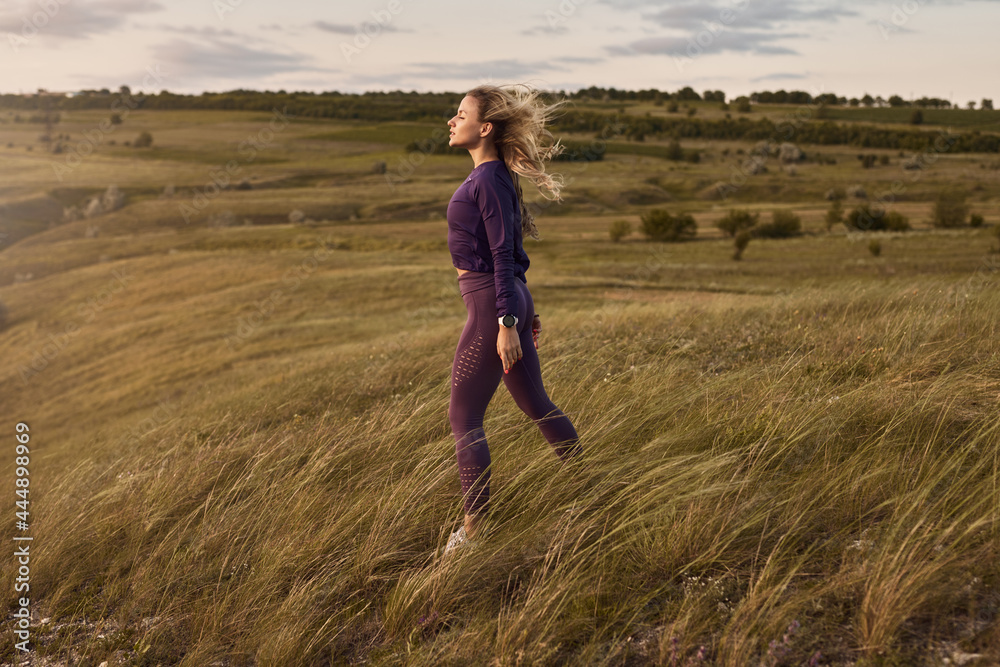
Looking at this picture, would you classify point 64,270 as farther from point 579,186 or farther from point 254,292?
point 579,186

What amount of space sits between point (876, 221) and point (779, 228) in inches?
280

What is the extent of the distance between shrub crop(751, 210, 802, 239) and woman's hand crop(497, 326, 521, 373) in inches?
1767

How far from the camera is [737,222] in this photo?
4356 centimetres

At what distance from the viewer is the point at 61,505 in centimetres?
483

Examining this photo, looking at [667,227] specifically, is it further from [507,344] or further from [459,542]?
[459,542]

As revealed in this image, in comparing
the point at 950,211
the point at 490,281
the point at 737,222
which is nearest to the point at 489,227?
the point at 490,281

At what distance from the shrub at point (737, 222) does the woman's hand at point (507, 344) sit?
4301cm

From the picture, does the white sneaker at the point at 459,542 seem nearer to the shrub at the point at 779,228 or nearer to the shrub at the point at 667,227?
the shrub at the point at 667,227

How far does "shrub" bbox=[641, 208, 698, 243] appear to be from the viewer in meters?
44.9

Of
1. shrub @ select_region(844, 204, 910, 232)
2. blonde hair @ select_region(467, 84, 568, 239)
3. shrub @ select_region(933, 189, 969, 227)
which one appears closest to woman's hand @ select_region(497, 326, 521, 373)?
blonde hair @ select_region(467, 84, 568, 239)

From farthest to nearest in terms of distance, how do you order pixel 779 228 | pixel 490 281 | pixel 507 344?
pixel 779 228
pixel 490 281
pixel 507 344

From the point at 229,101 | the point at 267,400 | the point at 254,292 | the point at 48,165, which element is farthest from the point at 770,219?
the point at 229,101

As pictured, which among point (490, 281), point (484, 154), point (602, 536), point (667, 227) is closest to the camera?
point (602, 536)

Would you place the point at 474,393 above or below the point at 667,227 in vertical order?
above
